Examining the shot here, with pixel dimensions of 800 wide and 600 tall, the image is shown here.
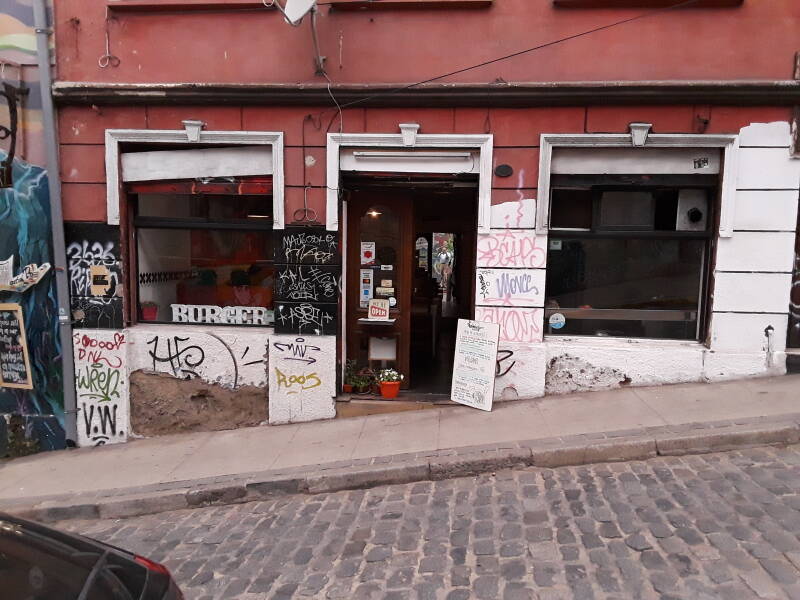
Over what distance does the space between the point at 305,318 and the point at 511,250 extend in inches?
106

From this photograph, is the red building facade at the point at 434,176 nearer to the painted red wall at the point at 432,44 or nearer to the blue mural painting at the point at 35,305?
the painted red wall at the point at 432,44

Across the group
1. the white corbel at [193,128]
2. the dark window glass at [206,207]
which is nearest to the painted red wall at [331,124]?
the white corbel at [193,128]

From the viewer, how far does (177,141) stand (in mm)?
6965

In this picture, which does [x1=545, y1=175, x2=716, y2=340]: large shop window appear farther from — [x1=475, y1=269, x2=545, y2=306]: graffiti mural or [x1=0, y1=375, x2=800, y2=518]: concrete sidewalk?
[x1=0, y1=375, x2=800, y2=518]: concrete sidewalk

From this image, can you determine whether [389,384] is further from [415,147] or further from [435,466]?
[415,147]

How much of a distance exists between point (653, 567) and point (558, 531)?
0.71 m

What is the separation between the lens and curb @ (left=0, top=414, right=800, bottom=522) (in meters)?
5.26

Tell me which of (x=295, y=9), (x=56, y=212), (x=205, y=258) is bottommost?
(x=205, y=258)

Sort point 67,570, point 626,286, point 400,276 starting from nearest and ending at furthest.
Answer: point 67,570
point 626,286
point 400,276

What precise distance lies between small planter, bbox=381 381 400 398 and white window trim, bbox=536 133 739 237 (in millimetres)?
2640

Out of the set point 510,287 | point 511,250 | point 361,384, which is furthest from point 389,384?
point 511,250

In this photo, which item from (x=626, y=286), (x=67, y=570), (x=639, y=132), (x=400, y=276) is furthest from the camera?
(x=400, y=276)

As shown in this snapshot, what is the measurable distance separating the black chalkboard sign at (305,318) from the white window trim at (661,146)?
2.75 m

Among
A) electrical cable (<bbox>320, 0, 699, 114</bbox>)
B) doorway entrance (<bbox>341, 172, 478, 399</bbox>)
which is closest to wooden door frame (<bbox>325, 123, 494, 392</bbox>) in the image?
doorway entrance (<bbox>341, 172, 478, 399</bbox>)
